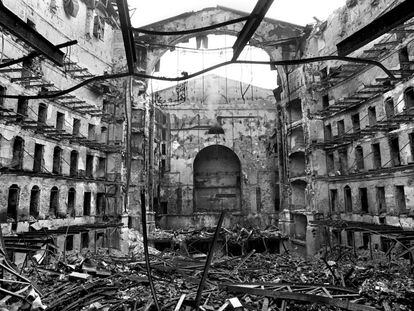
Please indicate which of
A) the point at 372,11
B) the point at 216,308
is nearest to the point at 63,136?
the point at 216,308

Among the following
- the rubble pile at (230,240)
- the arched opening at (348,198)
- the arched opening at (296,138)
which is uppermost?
the arched opening at (296,138)

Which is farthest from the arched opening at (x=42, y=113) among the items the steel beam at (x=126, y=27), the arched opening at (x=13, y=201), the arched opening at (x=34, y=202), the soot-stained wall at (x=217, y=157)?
the steel beam at (x=126, y=27)

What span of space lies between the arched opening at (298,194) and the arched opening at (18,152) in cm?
1906

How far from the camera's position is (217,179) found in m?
35.4

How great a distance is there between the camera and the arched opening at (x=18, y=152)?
51.5 feet

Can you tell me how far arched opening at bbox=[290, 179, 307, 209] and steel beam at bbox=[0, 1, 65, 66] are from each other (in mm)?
23022

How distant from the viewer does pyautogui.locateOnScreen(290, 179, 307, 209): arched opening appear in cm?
2530

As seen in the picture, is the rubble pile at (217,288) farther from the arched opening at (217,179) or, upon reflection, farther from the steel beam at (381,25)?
the arched opening at (217,179)

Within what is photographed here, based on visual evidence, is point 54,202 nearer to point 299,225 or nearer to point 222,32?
point 299,225

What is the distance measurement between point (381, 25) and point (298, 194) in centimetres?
2316

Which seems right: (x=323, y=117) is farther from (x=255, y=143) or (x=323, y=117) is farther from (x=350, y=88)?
(x=255, y=143)

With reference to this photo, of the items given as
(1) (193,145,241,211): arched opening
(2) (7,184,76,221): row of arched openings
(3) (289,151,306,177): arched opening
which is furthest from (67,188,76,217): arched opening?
(3) (289,151,306,177): arched opening

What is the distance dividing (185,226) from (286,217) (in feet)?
33.1

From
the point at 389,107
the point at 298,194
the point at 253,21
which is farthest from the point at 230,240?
the point at 253,21
